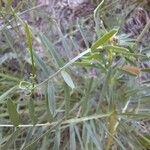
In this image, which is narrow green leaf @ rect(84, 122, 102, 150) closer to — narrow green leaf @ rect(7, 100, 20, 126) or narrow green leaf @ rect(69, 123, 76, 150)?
narrow green leaf @ rect(69, 123, 76, 150)

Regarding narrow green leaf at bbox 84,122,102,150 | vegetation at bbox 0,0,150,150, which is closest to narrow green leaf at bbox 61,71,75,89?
vegetation at bbox 0,0,150,150

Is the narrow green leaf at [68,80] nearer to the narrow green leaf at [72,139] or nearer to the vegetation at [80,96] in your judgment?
the vegetation at [80,96]

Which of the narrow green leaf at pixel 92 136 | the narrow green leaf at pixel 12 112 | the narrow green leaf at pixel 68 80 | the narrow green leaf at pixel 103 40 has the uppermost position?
the narrow green leaf at pixel 103 40

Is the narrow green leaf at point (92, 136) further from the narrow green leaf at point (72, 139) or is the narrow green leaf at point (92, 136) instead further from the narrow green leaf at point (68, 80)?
the narrow green leaf at point (68, 80)

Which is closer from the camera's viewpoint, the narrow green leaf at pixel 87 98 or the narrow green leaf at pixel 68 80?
the narrow green leaf at pixel 68 80

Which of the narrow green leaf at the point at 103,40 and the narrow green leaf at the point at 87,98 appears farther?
the narrow green leaf at the point at 87,98

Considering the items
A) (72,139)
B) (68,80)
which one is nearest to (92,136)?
(72,139)

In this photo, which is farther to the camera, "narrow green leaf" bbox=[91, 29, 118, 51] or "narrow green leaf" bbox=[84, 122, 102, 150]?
"narrow green leaf" bbox=[84, 122, 102, 150]

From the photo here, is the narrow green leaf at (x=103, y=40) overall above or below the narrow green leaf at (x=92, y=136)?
above

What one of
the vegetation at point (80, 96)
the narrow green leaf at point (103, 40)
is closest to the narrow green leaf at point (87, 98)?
the vegetation at point (80, 96)

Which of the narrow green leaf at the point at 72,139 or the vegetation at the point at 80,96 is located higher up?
the vegetation at the point at 80,96

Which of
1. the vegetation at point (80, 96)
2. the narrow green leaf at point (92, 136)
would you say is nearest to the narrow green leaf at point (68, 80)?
the vegetation at point (80, 96)

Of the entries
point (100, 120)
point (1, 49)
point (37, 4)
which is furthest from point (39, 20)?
point (100, 120)
